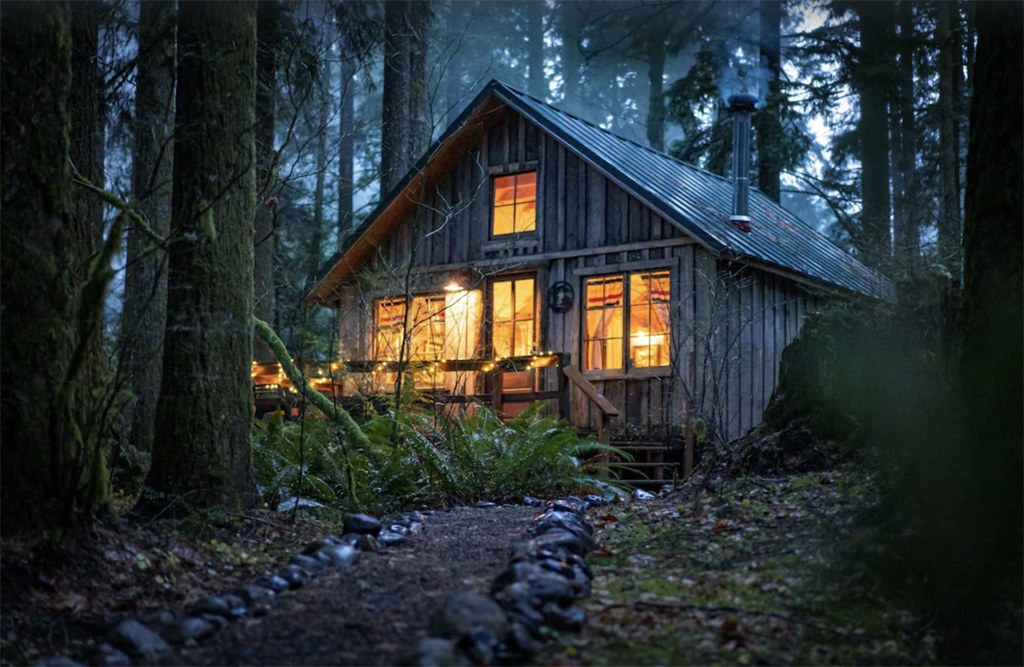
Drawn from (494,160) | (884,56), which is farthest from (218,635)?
(884,56)

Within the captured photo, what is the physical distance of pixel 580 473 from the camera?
357 inches

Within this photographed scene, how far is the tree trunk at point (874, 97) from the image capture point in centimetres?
2067

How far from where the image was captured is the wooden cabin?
44.5 ft

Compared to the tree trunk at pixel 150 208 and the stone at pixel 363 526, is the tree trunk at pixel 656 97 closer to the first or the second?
the tree trunk at pixel 150 208

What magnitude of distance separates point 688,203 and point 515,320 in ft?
11.1

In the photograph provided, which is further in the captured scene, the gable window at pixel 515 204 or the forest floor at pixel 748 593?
the gable window at pixel 515 204

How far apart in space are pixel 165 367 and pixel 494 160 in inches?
432

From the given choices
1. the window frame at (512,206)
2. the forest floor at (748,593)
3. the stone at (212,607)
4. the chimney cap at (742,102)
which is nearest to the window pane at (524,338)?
the window frame at (512,206)

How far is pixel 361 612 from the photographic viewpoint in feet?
12.5

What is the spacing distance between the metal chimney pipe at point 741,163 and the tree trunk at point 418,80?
5035mm

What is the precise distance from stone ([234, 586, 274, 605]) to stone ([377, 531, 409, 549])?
1190 millimetres

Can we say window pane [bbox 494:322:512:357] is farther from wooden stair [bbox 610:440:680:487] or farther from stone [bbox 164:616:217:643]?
stone [bbox 164:616:217:643]

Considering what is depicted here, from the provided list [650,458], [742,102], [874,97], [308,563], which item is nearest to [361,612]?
[308,563]

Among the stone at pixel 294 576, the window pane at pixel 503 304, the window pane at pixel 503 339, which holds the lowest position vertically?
the stone at pixel 294 576
